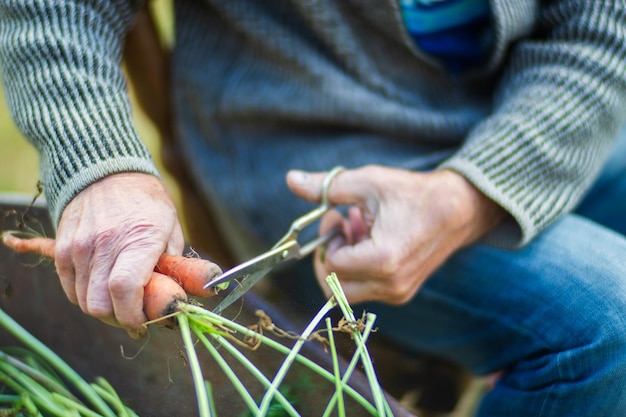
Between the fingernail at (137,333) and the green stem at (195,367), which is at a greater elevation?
the green stem at (195,367)

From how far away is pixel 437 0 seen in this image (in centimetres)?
92

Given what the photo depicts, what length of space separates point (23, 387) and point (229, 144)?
513 millimetres

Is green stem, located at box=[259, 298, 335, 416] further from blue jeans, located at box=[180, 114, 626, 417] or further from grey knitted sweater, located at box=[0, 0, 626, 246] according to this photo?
grey knitted sweater, located at box=[0, 0, 626, 246]

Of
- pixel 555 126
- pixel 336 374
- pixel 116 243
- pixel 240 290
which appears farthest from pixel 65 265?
pixel 555 126

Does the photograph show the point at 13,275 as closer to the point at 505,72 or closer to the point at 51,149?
the point at 51,149

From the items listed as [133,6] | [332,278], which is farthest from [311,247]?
[133,6]

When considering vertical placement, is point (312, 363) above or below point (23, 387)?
above

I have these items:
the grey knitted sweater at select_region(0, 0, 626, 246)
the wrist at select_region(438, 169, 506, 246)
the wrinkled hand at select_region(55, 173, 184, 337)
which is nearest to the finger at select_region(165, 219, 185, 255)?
the wrinkled hand at select_region(55, 173, 184, 337)

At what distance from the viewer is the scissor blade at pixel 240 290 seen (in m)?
0.56

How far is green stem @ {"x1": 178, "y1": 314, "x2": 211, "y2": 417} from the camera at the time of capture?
484 millimetres

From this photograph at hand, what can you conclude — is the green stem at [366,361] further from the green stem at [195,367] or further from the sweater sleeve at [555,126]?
the sweater sleeve at [555,126]

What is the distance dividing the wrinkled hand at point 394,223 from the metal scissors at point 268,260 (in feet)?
0.04

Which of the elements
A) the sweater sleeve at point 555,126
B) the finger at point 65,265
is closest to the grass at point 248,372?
the finger at point 65,265

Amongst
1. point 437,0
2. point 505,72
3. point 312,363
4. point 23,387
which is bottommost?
point 23,387
